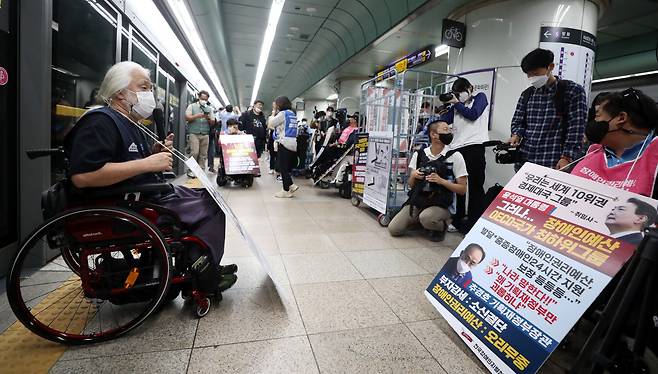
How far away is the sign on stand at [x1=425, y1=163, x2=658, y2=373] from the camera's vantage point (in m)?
1.26

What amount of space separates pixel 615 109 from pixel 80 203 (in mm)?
2494

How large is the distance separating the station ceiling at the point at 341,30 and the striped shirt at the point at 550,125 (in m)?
2.83

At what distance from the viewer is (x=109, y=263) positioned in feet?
5.46

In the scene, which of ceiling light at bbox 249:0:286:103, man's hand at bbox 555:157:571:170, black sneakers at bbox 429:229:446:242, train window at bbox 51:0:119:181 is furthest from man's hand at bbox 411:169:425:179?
ceiling light at bbox 249:0:286:103

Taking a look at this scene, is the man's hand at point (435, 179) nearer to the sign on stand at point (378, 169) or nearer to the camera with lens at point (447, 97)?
the sign on stand at point (378, 169)

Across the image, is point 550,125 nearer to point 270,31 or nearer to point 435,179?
point 435,179

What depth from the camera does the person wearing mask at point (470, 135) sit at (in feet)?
11.1

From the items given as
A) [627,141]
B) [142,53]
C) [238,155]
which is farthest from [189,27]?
[627,141]

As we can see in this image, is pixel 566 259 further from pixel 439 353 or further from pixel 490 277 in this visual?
pixel 439 353

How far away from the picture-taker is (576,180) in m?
1.48

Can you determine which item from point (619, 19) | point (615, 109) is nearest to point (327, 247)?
point (615, 109)

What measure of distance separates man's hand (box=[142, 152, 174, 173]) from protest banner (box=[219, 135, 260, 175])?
14.0ft

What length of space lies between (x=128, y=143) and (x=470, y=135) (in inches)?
117

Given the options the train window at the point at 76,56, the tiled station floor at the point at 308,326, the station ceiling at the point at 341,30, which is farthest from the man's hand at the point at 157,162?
the station ceiling at the point at 341,30
